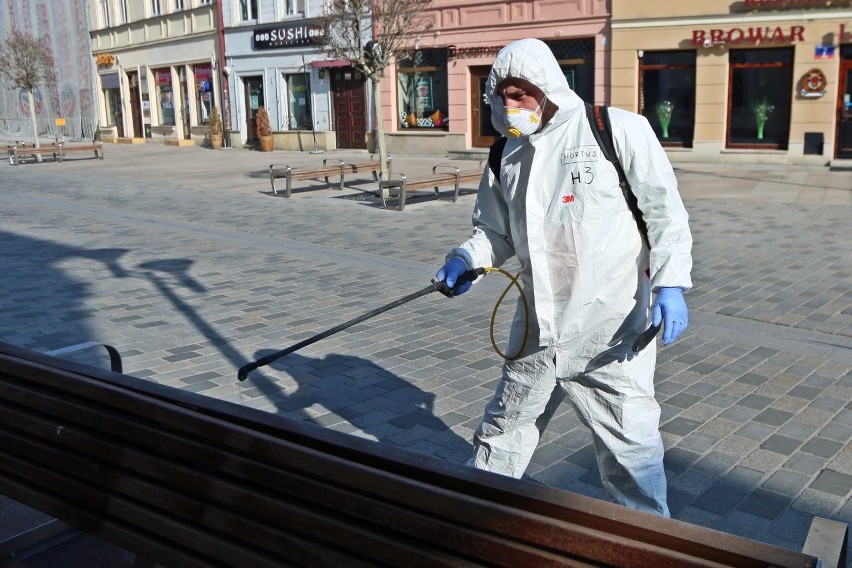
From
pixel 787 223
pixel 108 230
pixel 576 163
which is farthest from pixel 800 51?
pixel 576 163

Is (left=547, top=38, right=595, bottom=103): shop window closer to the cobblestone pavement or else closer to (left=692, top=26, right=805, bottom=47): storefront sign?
(left=692, top=26, right=805, bottom=47): storefront sign

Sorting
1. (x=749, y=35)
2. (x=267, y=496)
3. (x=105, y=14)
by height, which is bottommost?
(x=267, y=496)

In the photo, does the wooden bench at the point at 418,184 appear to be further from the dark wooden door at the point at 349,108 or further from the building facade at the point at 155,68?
the building facade at the point at 155,68

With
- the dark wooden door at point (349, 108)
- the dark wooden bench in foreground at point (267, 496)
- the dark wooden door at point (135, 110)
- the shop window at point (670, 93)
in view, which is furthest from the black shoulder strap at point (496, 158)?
the dark wooden door at point (135, 110)

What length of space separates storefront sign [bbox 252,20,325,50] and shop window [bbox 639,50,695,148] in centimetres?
1013

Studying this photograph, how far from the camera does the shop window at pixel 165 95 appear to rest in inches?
1298

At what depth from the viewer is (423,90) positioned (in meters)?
24.5

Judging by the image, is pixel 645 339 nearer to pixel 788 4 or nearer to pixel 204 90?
pixel 788 4

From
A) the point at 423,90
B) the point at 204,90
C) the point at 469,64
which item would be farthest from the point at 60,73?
the point at 469,64

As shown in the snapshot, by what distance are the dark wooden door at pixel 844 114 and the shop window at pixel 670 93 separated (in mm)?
2990

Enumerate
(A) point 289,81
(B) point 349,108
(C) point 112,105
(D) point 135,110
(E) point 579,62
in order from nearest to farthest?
(E) point 579,62 → (B) point 349,108 → (A) point 289,81 → (D) point 135,110 → (C) point 112,105

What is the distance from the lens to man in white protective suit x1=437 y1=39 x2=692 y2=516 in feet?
9.17

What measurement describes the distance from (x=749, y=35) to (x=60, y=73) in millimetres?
30608

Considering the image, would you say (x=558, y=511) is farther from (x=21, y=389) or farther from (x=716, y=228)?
(x=716, y=228)
